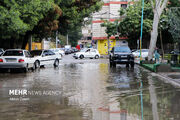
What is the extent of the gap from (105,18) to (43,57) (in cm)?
4216

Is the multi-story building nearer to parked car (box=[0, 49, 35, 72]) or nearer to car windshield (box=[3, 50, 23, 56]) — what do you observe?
car windshield (box=[3, 50, 23, 56])

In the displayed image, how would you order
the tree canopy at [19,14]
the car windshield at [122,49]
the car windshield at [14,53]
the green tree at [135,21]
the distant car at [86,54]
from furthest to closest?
the green tree at [135,21] → the distant car at [86,54] → the car windshield at [122,49] → the tree canopy at [19,14] → the car windshield at [14,53]

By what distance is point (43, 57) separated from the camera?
2558cm

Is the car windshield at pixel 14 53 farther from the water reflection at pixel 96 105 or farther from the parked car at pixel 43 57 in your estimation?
the water reflection at pixel 96 105

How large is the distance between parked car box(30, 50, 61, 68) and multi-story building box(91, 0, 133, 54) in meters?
36.4

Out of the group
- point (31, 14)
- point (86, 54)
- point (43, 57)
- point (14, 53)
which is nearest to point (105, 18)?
point (86, 54)

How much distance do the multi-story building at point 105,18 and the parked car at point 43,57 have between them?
36.4 meters

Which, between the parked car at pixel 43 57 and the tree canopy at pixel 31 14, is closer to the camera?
the tree canopy at pixel 31 14

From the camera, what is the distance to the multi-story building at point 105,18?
6397 cm

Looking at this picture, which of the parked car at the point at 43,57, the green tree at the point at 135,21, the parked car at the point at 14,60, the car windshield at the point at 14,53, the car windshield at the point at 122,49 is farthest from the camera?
the green tree at the point at 135,21

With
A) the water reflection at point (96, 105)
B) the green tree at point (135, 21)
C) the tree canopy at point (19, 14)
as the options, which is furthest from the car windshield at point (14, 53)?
the green tree at point (135, 21)

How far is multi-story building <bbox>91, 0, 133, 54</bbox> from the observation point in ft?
210

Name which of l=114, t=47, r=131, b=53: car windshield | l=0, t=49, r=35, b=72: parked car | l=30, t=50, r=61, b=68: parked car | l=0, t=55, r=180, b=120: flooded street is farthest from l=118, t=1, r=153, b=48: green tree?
l=0, t=55, r=180, b=120: flooded street

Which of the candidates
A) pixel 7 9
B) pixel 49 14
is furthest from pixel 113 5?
pixel 7 9
